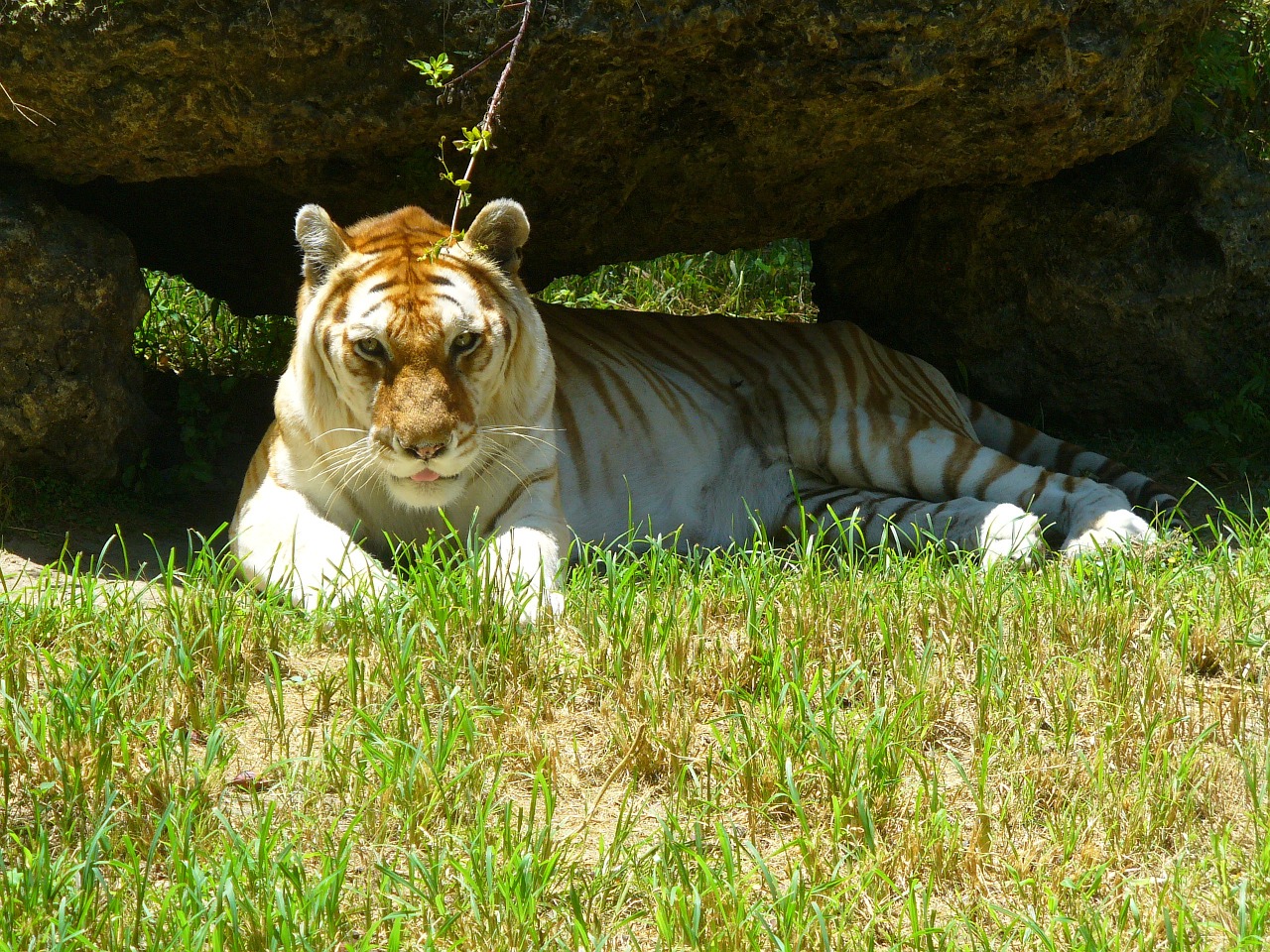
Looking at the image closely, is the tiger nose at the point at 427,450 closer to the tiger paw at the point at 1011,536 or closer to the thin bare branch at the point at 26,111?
the thin bare branch at the point at 26,111

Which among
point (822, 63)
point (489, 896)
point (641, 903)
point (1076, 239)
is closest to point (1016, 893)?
point (641, 903)

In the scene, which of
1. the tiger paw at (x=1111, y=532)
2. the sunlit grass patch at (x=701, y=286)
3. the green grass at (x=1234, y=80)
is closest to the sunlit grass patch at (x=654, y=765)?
the tiger paw at (x=1111, y=532)

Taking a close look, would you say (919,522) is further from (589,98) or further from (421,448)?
(421,448)

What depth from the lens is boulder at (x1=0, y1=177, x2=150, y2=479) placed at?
4145 millimetres

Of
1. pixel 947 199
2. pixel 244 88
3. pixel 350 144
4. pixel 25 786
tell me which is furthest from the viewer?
pixel 947 199

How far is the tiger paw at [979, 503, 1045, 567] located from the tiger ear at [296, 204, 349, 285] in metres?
2.12

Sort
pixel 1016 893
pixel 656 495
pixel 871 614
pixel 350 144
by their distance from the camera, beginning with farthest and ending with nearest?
pixel 656 495 → pixel 350 144 → pixel 871 614 → pixel 1016 893

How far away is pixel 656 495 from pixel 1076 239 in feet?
6.22

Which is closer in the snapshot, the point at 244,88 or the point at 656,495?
the point at 244,88

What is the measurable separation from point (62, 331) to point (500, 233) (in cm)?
150

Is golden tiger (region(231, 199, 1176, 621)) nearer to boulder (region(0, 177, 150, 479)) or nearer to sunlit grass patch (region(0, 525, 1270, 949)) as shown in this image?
sunlit grass patch (region(0, 525, 1270, 949))

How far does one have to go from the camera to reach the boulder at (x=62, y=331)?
414 cm

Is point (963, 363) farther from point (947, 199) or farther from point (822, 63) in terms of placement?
point (822, 63)

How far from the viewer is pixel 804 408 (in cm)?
507
